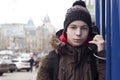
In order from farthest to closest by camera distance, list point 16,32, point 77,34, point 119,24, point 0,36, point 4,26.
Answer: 1. point 0,36
2. point 4,26
3. point 16,32
4. point 77,34
5. point 119,24

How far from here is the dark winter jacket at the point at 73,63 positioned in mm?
3096

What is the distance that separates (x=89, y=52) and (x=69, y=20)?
0.27 m

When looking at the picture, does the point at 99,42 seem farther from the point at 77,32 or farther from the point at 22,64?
the point at 22,64

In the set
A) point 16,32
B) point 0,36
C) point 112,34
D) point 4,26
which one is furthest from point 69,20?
point 0,36

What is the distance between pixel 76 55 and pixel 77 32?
0.52 ft

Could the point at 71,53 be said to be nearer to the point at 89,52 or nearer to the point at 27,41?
the point at 89,52

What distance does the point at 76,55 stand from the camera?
A: 3.09 m

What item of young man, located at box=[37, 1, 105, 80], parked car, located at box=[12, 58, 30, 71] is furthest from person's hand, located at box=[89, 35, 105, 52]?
parked car, located at box=[12, 58, 30, 71]

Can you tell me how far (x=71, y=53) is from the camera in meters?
3.13

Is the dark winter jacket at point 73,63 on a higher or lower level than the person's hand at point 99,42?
lower

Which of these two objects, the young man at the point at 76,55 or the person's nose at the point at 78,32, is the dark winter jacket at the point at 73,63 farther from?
the person's nose at the point at 78,32

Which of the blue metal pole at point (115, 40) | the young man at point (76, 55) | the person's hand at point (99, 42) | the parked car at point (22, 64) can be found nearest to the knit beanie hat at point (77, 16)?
the young man at point (76, 55)

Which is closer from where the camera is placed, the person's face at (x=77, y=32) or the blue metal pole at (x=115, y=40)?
the blue metal pole at (x=115, y=40)

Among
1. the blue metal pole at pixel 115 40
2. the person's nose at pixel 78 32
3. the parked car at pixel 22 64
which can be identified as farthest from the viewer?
the parked car at pixel 22 64
